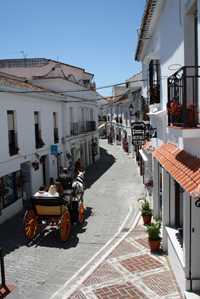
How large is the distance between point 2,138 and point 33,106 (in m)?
3.65

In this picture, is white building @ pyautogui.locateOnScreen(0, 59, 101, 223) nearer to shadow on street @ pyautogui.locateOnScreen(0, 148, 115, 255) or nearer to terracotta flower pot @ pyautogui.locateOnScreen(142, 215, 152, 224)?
shadow on street @ pyautogui.locateOnScreen(0, 148, 115, 255)

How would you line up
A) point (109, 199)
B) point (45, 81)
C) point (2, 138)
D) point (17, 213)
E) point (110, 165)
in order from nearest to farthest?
point (2, 138), point (17, 213), point (109, 199), point (45, 81), point (110, 165)

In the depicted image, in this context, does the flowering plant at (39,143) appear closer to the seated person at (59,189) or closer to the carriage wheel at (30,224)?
the seated person at (59,189)

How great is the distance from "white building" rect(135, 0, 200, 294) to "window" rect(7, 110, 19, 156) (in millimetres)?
6424

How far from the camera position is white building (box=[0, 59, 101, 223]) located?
38.3ft

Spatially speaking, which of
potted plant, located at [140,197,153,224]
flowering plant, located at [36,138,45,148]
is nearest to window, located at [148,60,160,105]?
potted plant, located at [140,197,153,224]

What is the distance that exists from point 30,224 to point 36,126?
7.59 m

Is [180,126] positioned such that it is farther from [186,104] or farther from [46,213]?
[46,213]

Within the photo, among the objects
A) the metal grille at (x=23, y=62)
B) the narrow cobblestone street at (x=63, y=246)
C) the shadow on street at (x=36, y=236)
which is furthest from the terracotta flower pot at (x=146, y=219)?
the metal grille at (x=23, y=62)

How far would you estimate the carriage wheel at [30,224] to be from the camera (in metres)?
8.24

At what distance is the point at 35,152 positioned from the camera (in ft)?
46.9

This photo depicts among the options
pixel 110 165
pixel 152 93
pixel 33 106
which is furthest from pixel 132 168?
pixel 152 93

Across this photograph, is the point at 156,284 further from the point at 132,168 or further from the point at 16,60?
the point at 16,60

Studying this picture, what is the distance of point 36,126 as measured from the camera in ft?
49.3
